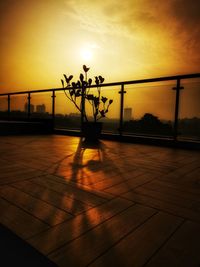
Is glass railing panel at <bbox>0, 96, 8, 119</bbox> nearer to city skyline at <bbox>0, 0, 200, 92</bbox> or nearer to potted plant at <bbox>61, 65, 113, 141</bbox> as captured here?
city skyline at <bbox>0, 0, 200, 92</bbox>

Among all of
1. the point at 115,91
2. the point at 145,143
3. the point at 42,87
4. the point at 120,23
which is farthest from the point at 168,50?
the point at 42,87

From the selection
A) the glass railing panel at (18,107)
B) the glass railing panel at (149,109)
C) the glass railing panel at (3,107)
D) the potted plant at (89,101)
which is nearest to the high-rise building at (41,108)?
the glass railing panel at (18,107)

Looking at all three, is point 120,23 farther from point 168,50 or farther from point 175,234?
point 175,234

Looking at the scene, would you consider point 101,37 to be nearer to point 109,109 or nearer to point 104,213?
point 109,109

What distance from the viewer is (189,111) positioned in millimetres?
3664

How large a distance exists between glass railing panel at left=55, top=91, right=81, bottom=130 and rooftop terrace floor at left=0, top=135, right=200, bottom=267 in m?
3.36

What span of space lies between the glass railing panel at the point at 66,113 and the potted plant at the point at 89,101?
0.19 metres

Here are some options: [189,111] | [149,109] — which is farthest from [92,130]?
[189,111]

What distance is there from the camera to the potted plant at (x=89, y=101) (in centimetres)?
435

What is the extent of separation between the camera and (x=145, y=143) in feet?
13.7

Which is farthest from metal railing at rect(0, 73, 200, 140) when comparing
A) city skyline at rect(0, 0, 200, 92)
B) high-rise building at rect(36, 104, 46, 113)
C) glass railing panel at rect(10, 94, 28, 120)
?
high-rise building at rect(36, 104, 46, 113)

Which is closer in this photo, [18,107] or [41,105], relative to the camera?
[41,105]

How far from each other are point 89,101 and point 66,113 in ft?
3.55

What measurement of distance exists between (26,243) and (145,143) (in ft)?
11.8
